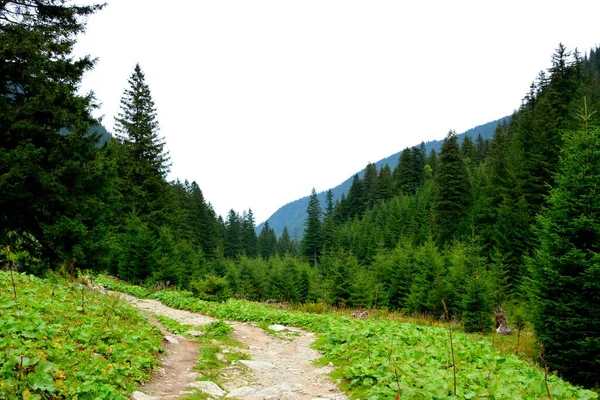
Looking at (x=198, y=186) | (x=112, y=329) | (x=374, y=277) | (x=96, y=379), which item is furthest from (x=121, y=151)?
(x=198, y=186)

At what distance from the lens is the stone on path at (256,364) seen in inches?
326

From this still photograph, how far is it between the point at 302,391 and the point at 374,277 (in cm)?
2757

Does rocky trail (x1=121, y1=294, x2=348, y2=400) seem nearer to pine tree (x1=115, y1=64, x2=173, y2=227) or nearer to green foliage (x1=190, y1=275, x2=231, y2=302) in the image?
green foliage (x1=190, y1=275, x2=231, y2=302)

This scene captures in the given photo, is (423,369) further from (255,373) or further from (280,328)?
(280,328)

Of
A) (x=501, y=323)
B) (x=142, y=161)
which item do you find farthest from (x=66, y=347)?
(x=142, y=161)

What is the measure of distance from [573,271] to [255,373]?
1060 cm

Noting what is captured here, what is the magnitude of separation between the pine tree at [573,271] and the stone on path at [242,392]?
986 cm

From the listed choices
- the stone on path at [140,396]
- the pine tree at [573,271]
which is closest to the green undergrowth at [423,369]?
the stone on path at [140,396]

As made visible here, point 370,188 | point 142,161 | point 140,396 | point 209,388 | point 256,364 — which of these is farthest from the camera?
point 370,188

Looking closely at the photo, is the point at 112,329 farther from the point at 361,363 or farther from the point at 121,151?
the point at 121,151

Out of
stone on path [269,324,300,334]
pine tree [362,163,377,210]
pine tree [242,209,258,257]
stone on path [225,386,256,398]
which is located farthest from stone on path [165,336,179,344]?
pine tree [242,209,258,257]

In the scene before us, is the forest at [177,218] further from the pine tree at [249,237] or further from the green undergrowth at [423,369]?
the pine tree at [249,237]

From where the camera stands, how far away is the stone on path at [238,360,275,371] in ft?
27.2

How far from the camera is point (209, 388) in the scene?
642 cm
